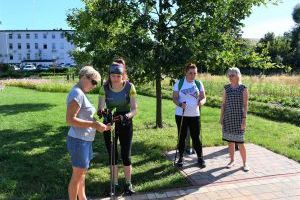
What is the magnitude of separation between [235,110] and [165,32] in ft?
11.3

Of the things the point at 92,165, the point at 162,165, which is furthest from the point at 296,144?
the point at 92,165

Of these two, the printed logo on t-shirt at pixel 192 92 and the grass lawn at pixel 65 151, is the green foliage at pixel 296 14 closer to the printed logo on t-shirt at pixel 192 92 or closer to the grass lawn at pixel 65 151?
the grass lawn at pixel 65 151

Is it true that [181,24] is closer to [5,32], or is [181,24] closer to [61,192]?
[61,192]

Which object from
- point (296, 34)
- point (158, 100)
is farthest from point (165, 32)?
point (296, 34)

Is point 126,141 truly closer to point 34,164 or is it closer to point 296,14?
point 34,164

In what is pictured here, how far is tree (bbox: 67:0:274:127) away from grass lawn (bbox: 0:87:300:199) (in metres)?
1.75

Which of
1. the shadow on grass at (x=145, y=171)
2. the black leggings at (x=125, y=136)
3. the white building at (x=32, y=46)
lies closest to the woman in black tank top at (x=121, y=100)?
the black leggings at (x=125, y=136)

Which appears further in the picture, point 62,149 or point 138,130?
point 138,130

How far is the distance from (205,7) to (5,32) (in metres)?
109

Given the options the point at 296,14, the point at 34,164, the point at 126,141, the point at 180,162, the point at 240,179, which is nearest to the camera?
the point at 126,141

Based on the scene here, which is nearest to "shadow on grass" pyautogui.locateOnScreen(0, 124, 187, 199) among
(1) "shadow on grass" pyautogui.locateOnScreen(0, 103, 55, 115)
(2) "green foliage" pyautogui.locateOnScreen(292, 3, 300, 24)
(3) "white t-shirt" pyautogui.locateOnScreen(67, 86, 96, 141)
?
(3) "white t-shirt" pyautogui.locateOnScreen(67, 86, 96, 141)

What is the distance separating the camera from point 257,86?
22141 mm

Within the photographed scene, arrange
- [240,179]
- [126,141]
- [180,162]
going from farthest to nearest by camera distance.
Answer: [180,162]
[240,179]
[126,141]

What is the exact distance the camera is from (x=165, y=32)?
33.8 feet
